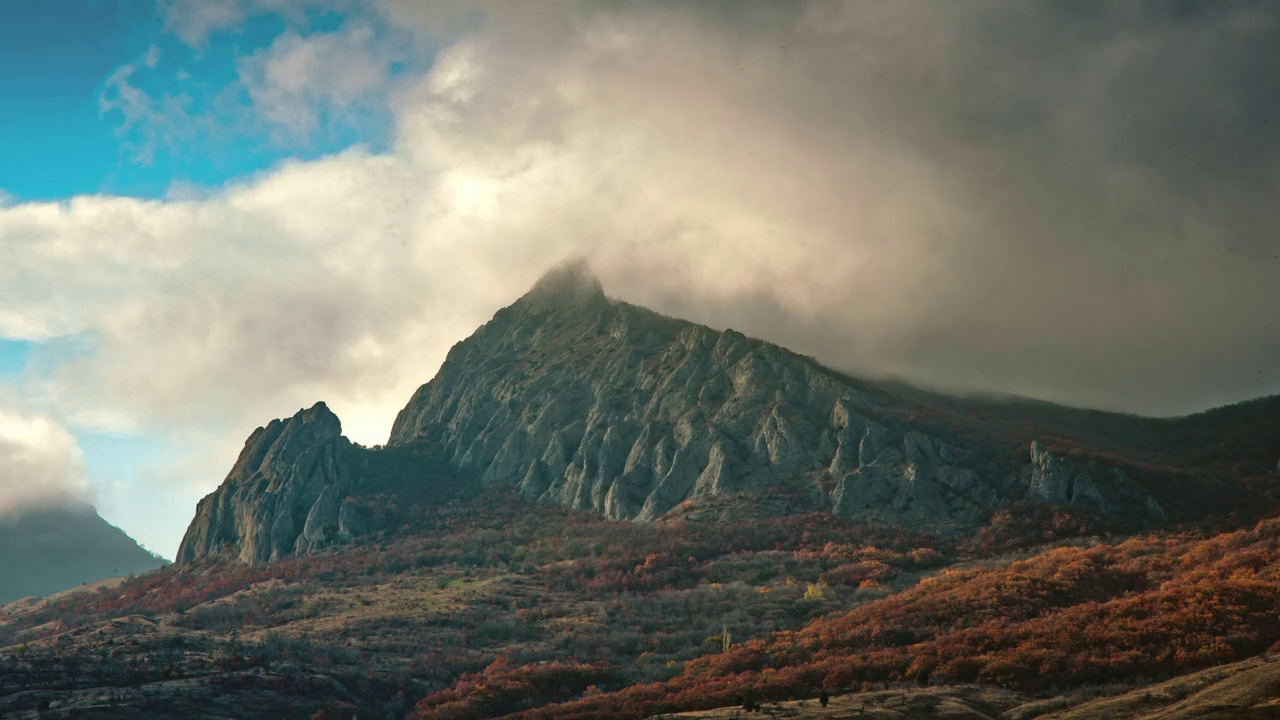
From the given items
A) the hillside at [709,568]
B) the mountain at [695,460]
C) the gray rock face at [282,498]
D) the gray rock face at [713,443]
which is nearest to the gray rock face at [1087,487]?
the mountain at [695,460]

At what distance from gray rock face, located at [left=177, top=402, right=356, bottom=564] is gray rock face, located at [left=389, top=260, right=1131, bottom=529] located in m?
26.8

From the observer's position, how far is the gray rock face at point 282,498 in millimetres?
161875

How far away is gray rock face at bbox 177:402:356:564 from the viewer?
531 ft

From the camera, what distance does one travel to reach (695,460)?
159500mm

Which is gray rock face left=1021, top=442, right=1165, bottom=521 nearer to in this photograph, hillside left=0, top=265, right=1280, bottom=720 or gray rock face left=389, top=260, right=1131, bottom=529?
hillside left=0, top=265, right=1280, bottom=720

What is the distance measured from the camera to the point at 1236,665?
59.9 metres

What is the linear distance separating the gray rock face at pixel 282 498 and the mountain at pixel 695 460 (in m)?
0.37

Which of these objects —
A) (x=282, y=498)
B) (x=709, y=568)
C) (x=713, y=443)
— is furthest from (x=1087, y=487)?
(x=282, y=498)

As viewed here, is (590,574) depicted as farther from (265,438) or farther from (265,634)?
(265,438)

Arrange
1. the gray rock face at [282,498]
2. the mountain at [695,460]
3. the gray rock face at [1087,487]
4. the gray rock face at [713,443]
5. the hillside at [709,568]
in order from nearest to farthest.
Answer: the hillside at [709,568] < the gray rock face at [1087,487] < the mountain at [695,460] < the gray rock face at [713,443] < the gray rock face at [282,498]

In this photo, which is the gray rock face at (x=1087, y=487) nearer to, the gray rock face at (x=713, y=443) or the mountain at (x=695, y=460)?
the mountain at (x=695, y=460)

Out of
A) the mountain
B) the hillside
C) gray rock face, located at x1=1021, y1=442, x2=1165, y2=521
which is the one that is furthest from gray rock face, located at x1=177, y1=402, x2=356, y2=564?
gray rock face, located at x1=1021, y1=442, x2=1165, y2=521

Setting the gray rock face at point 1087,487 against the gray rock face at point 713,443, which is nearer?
the gray rock face at point 1087,487

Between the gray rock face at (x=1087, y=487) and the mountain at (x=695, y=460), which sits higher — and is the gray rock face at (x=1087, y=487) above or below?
below
